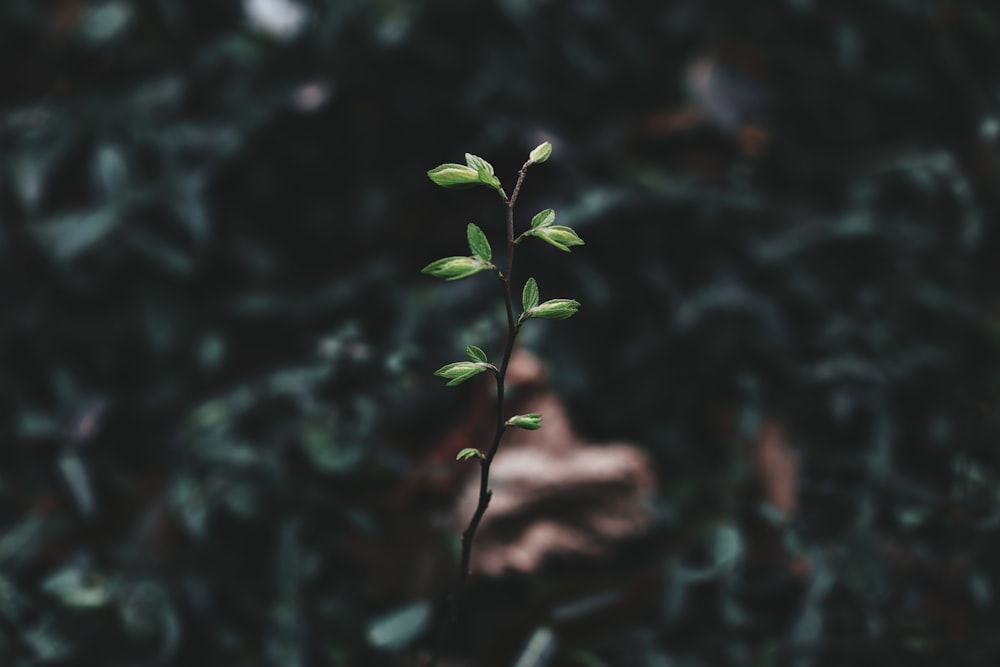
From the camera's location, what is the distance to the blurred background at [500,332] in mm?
1220

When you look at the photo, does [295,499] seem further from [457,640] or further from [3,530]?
Answer: [3,530]

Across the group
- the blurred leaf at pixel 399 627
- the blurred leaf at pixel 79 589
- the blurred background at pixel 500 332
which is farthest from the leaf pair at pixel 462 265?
the blurred leaf at pixel 79 589

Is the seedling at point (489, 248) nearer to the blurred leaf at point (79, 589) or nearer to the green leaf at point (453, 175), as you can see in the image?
the green leaf at point (453, 175)

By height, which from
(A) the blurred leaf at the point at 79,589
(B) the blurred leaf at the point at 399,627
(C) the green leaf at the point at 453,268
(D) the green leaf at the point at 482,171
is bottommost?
(B) the blurred leaf at the point at 399,627

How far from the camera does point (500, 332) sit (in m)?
1.38

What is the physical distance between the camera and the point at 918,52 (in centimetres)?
187

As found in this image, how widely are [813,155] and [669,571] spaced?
1058mm

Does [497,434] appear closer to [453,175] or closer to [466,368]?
[466,368]

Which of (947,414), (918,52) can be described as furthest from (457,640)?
(918,52)

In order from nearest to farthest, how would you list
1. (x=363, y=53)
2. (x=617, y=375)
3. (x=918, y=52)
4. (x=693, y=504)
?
1. (x=693, y=504)
2. (x=617, y=375)
3. (x=363, y=53)
4. (x=918, y=52)

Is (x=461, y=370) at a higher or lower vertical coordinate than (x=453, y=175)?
lower

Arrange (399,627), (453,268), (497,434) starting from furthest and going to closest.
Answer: (399,627)
(497,434)
(453,268)

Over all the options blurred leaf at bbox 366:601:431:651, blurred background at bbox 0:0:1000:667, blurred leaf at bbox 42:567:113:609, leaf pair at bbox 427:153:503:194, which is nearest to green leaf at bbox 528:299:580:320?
leaf pair at bbox 427:153:503:194

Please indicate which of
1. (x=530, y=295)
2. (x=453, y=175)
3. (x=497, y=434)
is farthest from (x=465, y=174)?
(x=497, y=434)
